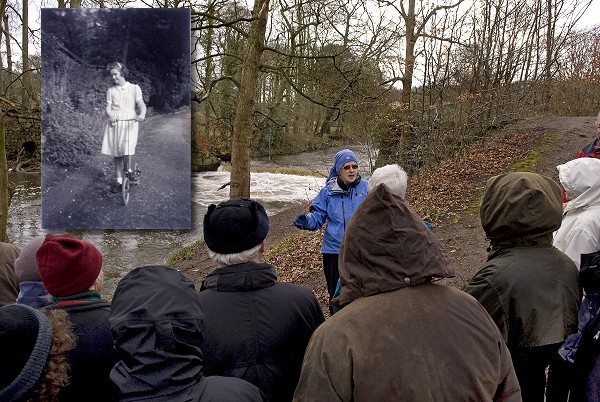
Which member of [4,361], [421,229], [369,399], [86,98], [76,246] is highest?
[86,98]

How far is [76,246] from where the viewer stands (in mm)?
1910

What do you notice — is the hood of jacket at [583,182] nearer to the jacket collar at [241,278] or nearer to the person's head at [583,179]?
the person's head at [583,179]

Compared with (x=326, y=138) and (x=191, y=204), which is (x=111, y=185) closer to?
(x=191, y=204)

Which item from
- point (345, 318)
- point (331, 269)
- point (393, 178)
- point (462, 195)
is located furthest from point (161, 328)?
point (462, 195)

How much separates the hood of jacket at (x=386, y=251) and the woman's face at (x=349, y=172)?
246 centimetres

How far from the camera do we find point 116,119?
355cm

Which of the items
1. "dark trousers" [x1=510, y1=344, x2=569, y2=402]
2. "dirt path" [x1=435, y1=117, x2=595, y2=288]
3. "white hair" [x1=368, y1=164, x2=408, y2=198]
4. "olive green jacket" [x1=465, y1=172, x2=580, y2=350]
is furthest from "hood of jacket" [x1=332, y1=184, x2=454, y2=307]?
"dirt path" [x1=435, y1=117, x2=595, y2=288]

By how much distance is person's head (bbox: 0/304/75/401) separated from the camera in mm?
1175

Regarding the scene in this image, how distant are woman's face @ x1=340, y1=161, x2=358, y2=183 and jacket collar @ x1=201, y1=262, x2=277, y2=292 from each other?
2191mm

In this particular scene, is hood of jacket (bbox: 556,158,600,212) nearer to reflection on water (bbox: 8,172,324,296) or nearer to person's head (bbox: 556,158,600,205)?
person's head (bbox: 556,158,600,205)

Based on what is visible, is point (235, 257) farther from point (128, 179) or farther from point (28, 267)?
point (128, 179)

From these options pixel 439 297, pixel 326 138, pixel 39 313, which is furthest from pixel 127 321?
pixel 326 138

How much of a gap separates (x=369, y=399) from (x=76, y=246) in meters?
1.32

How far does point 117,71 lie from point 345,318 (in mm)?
2910
